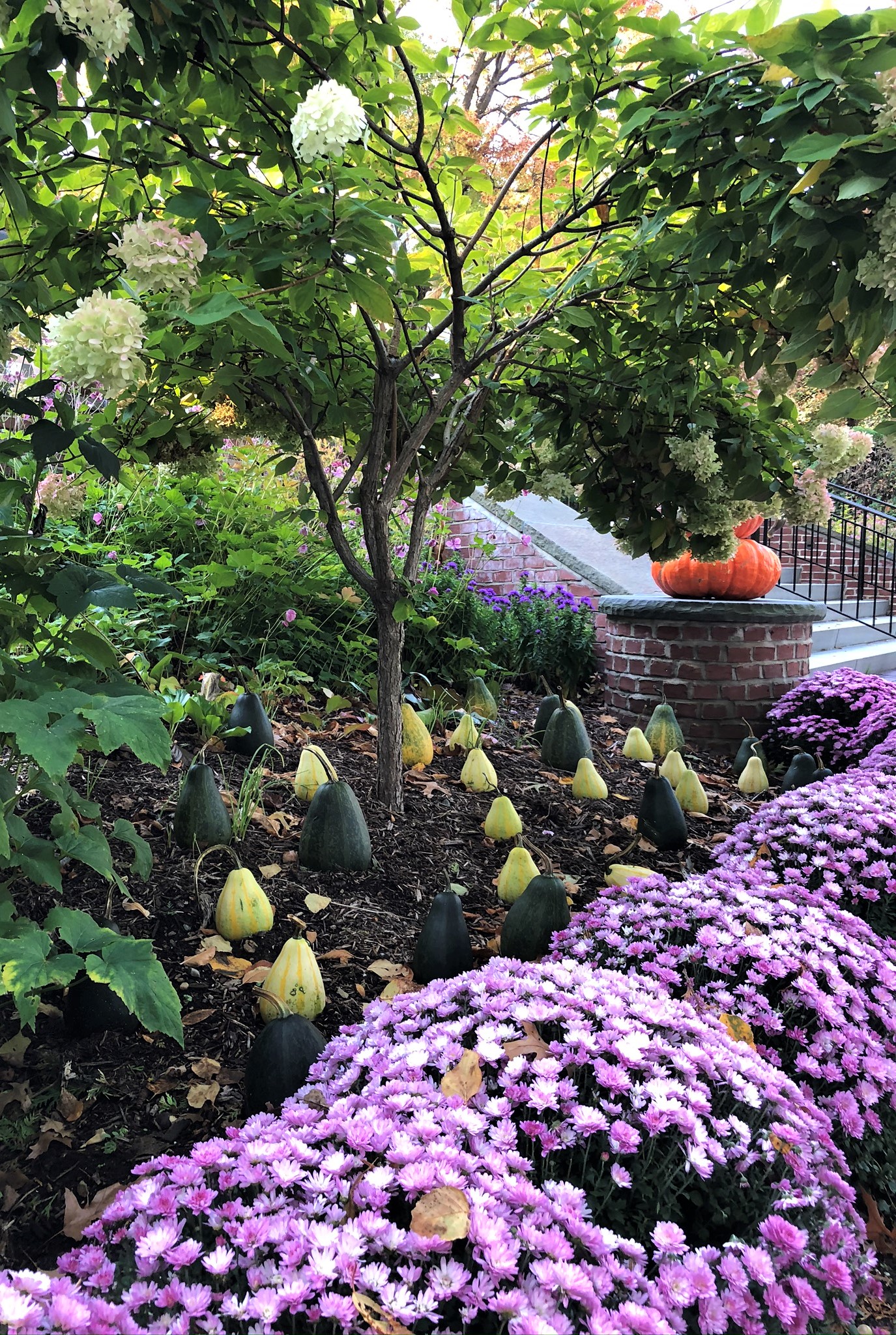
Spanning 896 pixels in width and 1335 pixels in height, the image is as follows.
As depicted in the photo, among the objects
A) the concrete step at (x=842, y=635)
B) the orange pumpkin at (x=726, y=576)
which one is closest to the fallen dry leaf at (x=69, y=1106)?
the orange pumpkin at (x=726, y=576)

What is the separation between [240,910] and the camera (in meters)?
1.91

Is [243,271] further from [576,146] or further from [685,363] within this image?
[685,363]

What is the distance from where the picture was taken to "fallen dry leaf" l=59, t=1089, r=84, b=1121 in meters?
1.45

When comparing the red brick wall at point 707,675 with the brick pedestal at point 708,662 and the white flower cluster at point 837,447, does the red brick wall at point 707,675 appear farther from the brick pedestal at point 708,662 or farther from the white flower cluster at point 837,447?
the white flower cluster at point 837,447

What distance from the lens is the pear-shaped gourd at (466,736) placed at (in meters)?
3.33

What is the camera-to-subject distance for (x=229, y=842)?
226 centimetres

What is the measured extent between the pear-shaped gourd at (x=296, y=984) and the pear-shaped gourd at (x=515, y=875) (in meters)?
0.70

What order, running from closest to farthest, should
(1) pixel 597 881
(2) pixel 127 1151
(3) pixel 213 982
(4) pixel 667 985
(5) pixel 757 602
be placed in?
(2) pixel 127 1151 < (4) pixel 667 985 < (3) pixel 213 982 < (1) pixel 597 881 < (5) pixel 757 602

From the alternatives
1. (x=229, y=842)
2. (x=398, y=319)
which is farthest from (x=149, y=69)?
(x=229, y=842)

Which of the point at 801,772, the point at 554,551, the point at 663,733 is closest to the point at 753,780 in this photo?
the point at 801,772

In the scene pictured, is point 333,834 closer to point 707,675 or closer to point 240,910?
point 240,910

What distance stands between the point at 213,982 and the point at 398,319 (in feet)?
5.61

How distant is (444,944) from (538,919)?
0.80 feet

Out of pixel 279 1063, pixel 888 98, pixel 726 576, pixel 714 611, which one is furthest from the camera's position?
pixel 726 576
